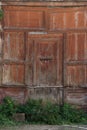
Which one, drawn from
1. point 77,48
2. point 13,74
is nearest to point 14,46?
point 13,74

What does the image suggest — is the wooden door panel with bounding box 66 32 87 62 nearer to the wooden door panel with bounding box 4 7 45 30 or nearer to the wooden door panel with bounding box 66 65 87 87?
the wooden door panel with bounding box 66 65 87 87

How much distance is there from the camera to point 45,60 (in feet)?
45.0

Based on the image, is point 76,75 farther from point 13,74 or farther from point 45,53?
point 13,74

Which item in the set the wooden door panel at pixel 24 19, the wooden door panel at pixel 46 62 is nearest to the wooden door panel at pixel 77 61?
the wooden door panel at pixel 46 62

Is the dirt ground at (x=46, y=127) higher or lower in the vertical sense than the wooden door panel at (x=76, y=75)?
lower

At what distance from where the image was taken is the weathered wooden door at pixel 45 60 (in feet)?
45.0

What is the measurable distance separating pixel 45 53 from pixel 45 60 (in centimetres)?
19

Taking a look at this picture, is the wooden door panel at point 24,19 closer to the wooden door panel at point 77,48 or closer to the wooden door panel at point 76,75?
the wooden door panel at point 77,48

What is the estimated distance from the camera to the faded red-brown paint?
1367 centimetres

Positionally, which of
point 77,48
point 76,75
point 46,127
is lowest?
point 46,127

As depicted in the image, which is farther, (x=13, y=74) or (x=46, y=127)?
(x=13, y=74)

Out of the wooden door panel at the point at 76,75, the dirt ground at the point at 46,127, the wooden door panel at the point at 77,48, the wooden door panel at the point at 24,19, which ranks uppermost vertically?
the wooden door panel at the point at 24,19

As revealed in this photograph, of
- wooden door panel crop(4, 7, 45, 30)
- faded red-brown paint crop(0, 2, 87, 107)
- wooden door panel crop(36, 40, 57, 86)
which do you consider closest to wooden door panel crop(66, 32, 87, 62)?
faded red-brown paint crop(0, 2, 87, 107)

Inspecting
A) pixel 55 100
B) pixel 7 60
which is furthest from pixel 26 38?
pixel 55 100
